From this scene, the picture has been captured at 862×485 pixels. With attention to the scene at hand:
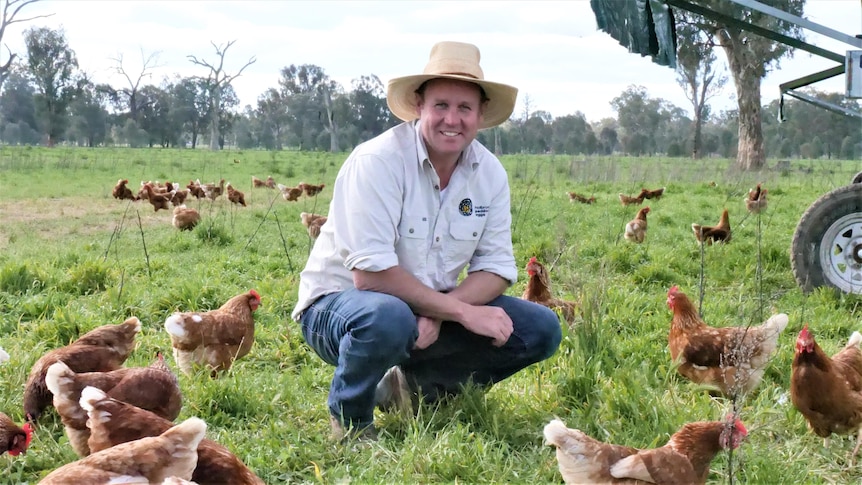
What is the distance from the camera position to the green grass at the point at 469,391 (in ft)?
8.57

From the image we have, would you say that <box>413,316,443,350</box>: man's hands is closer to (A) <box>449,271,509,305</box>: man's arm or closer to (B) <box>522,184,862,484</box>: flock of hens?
(A) <box>449,271,509,305</box>: man's arm

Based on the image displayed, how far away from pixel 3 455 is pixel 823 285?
16.3 ft

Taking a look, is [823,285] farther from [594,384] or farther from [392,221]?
[392,221]

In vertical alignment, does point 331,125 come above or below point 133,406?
above

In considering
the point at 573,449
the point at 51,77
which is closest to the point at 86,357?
the point at 573,449

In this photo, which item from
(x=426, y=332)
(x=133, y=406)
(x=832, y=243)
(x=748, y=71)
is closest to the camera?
(x=133, y=406)

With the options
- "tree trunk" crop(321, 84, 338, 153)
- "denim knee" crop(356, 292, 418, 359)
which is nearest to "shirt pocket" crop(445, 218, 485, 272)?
"denim knee" crop(356, 292, 418, 359)

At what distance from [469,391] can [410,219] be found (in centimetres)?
78

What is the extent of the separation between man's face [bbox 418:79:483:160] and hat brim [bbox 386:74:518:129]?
0.04m

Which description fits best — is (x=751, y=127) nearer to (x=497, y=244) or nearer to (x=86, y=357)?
(x=497, y=244)

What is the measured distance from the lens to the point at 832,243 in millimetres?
4938

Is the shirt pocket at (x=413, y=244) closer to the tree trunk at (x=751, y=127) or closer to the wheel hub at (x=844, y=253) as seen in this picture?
the wheel hub at (x=844, y=253)

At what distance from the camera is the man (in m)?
2.71

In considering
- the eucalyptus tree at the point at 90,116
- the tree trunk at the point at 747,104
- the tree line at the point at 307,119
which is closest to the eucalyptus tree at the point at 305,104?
the tree line at the point at 307,119
